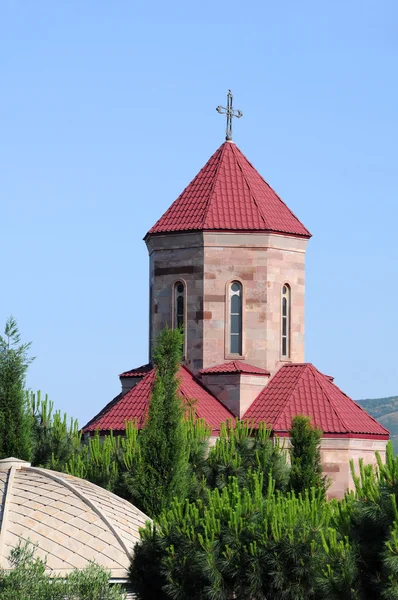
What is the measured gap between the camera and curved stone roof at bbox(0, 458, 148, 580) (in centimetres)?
2839

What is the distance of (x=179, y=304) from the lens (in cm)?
4431

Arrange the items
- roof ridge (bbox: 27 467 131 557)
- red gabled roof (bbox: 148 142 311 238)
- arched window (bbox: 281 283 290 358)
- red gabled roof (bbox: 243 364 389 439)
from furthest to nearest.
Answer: arched window (bbox: 281 283 290 358) < red gabled roof (bbox: 148 142 311 238) < red gabled roof (bbox: 243 364 389 439) < roof ridge (bbox: 27 467 131 557)

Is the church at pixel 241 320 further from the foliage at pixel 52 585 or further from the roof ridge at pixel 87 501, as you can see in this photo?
the foliage at pixel 52 585

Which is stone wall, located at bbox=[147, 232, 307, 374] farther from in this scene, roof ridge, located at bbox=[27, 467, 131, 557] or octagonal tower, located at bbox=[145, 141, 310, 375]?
roof ridge, located at bbox=[27, 467, 131, 557]

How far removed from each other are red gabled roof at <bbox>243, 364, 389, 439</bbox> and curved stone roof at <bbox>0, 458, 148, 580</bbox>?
1131 cm

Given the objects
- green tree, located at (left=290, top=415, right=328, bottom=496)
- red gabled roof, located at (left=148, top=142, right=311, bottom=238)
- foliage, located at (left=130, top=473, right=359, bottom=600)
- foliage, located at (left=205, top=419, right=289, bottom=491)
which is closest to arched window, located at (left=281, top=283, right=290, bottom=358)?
red gabled roof, located at (left=148, top=142, right=311, bottom=238)

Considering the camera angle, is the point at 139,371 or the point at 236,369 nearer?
the point at 236,369

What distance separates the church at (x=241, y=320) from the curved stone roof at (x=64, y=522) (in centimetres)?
1024

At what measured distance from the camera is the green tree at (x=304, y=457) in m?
37.5

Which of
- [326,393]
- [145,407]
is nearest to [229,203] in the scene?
[326,393]

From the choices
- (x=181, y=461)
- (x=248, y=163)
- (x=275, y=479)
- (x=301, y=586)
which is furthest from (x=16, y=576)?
(x=248, y=163)

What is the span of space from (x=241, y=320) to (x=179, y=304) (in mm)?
1978

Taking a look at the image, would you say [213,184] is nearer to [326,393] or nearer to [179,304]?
[179,304]

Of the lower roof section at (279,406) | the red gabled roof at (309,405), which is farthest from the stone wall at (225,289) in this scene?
the red gabled roof at (309,405)
